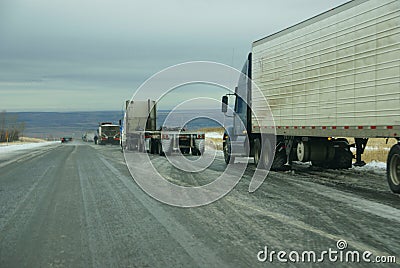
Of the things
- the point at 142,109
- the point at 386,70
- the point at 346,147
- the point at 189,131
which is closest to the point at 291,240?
the point at 386,70

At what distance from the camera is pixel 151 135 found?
96.2 feet

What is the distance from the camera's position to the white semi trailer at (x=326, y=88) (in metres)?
10.2

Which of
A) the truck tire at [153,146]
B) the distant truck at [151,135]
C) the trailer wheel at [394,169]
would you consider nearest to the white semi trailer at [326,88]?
the trailer wheel at [394,169]

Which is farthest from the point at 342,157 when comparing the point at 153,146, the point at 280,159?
the point at 153,146

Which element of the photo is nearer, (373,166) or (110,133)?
(373,166)

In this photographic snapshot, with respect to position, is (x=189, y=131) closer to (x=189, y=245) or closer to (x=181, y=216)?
(x=181, y=216)

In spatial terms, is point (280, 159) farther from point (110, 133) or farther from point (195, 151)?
point (110, 133)

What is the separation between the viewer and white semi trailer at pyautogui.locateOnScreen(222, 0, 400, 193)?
10.2 m

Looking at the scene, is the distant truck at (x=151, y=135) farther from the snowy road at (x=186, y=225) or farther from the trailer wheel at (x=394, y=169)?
the trailer wheel at (x=394, y=169)

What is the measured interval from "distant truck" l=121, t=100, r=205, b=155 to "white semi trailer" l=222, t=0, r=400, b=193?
25.2 feet

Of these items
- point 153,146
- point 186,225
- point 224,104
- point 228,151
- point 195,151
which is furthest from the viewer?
point 153,146

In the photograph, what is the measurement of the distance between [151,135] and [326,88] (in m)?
17.7

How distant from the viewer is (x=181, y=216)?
809 cm

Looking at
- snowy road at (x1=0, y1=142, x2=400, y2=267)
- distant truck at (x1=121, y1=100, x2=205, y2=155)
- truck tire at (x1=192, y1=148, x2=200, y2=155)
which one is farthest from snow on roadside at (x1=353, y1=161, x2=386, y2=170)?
truck tire at (x1=192, y1=148, x2=200, y2=155)
